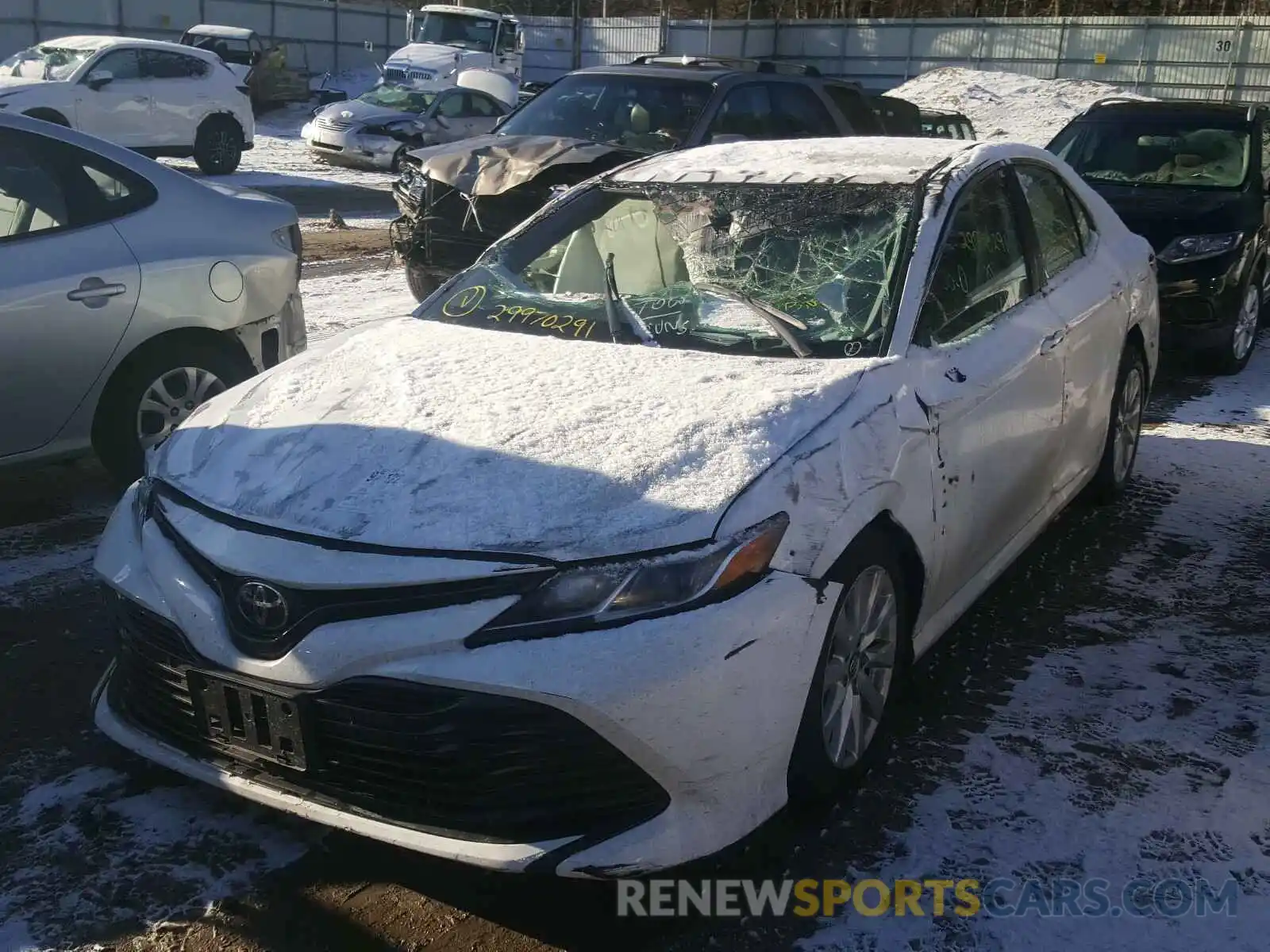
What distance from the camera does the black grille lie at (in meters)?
2.56

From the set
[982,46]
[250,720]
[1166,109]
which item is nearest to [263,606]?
[250,720]

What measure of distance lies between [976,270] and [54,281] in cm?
343

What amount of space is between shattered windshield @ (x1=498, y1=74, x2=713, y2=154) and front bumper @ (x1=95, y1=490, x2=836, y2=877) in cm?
678

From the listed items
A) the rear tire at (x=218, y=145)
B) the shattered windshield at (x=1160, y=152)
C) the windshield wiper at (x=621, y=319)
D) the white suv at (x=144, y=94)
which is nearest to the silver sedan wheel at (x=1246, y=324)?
the shattered windshield at (x=1160, y=152)

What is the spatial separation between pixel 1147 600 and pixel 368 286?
7.37m

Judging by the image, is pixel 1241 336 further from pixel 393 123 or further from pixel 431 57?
pixel 431 57

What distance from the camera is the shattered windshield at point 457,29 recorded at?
29.0 meters

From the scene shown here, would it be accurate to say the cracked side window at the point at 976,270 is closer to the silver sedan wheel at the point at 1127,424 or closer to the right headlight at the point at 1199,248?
the silver sedan wheel at the point at 1127,424

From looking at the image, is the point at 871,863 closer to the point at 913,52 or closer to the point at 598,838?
the point at 598,838

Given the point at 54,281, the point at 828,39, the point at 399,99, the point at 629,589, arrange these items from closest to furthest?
the point at 629,589, the point at 54,281, the point at 399,99, the point at 828,39

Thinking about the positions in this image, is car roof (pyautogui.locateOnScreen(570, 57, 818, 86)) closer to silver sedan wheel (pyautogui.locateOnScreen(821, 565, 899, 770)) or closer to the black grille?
silver sedan wheel (pyautogui.locateOnScreen(821, 565, 899, 770))

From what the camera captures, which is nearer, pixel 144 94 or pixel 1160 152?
pixel 1160 152

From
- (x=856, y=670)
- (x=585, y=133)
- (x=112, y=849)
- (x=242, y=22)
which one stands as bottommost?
(x=112, y=849)

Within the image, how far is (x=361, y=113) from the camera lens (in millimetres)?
21250
